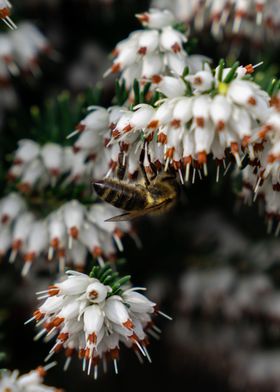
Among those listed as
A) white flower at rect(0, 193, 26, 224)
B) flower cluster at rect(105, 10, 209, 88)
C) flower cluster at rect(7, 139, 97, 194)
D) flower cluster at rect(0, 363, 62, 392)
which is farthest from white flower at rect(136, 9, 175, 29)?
flower cluster at rect(0, 363, 62, 392)

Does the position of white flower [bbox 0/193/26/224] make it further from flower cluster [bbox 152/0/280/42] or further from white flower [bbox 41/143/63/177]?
flower cluster [bbox 152/0/280/42]

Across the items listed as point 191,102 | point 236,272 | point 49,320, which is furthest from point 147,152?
point 236,272

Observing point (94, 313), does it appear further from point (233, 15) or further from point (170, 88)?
point (233, 15)

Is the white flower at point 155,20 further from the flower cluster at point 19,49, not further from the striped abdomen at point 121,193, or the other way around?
the flower cluster at point 19,49

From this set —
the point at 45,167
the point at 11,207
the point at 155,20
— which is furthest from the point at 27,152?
the point at 155,20

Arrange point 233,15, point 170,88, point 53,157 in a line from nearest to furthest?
1. point 170,88
2. point 53,157
3. point 233,15

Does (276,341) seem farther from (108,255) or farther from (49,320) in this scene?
(49,320)

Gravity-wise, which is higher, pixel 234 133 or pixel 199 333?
pixel 234 133
